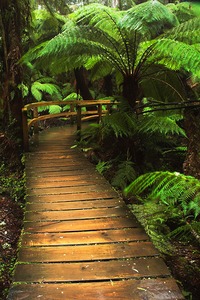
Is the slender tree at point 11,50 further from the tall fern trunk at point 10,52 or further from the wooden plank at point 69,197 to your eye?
the wooden plank at point 69,197

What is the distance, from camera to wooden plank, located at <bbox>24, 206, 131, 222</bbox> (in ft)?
10.1

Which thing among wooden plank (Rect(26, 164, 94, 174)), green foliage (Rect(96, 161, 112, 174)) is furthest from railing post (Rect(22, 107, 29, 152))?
green foliage (Rect(96, 161, 112, 174))

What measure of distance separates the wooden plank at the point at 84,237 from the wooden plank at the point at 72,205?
586mm

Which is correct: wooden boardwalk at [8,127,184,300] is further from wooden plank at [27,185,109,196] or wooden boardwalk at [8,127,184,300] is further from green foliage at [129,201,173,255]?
green foliage at [129,201,173,255]

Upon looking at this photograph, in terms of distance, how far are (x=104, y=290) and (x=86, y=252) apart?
50 cm

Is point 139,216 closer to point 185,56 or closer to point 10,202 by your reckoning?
point 10,202

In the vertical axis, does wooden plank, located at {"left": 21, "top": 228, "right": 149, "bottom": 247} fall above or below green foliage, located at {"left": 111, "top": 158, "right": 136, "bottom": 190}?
above

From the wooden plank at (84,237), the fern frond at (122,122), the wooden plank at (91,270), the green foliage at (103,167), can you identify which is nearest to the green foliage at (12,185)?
the green foliage at (103,167)

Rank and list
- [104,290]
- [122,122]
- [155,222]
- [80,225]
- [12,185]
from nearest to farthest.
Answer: [104,290], [80,225], [155,222], [12,185], [122,122]

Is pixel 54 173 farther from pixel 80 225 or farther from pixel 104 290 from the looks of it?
pixel 104 290

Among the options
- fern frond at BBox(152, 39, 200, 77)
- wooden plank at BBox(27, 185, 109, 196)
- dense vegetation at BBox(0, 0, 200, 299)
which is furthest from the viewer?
dense vegetation at BBox(0, 0, 200, 299)

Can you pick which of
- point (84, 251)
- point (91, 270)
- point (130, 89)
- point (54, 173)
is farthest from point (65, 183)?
point (130, 89)

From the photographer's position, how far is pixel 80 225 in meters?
2.91

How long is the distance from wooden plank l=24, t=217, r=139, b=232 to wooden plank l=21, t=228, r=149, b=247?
0.25 feet
